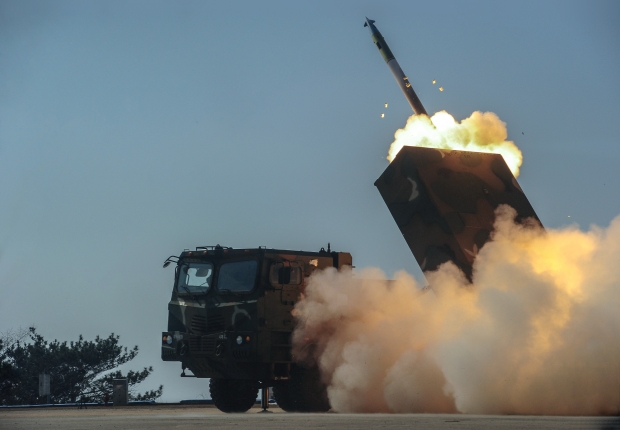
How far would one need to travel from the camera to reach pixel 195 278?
21.8m

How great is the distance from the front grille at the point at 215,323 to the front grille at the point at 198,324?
10cm

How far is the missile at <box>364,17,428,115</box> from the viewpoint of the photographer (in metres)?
22.1

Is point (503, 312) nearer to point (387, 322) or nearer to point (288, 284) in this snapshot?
point (387, 322)

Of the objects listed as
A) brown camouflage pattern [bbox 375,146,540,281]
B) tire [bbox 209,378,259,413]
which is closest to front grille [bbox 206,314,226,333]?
tire [bbox 209,378,259,413]

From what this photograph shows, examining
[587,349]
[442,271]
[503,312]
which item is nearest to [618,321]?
[587,349]

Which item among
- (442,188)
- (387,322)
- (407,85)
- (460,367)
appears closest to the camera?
(460,367)

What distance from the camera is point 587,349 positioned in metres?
16.7

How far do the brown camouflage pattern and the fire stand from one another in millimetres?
894

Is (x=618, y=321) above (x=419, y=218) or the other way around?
the other way around

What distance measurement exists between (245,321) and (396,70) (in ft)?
21.5

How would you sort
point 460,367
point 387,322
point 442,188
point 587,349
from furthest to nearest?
point 387,322, point 442,188, point 460,367, point 587,349

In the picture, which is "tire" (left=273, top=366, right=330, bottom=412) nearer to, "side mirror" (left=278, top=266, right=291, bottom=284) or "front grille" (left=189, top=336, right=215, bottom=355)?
"front grille" (left=189, top=336, right=215, bottom=355)

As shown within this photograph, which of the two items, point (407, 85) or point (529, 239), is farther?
point (407, 85)

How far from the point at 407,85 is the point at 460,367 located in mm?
7092
